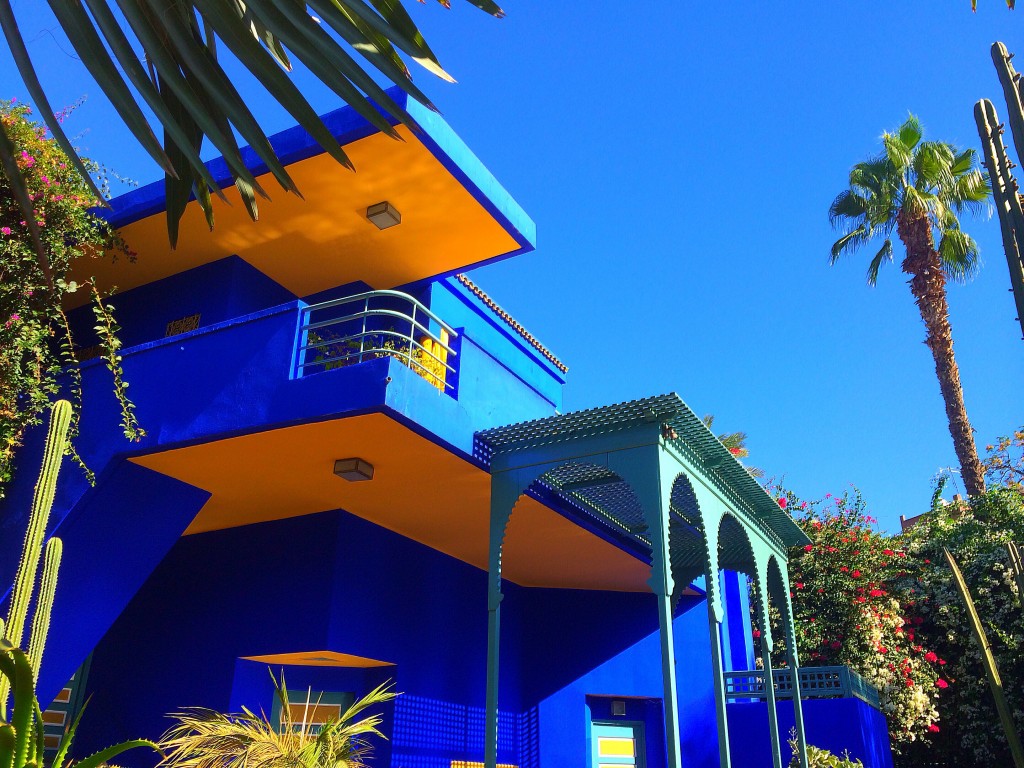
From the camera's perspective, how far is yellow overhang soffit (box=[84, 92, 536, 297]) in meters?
8.29

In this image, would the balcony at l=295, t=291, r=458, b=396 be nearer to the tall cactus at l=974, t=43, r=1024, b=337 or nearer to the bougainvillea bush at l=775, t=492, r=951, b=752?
the tall cactus at l=974, t=43, r=1024, b=337

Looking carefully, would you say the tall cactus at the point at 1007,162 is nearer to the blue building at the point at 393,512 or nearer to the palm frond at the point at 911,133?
the blue building at the point at 393,512

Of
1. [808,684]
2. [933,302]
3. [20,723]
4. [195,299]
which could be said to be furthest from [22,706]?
[933,302]

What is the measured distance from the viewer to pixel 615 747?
11539 mm

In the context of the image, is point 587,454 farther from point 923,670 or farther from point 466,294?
point 923,670

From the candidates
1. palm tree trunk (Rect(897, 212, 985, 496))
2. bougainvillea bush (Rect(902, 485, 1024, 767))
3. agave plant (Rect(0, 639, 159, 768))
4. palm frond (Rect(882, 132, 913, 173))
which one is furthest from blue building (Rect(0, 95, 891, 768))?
palm frond (Rect(882, 132, 913, 173))

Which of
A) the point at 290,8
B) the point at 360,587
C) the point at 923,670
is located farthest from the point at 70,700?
the point at 923,670

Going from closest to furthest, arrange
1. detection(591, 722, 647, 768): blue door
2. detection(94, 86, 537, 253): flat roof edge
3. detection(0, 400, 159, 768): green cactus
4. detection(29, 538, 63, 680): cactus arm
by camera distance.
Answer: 1. detection(0, 400, 159, 768): green cactus
2. detection(29, 538, 63, 680): cactus arm
3. detection(94, 86, 537, 253): flat roof edge
4. detection(591, 722, 647, 768): blue door

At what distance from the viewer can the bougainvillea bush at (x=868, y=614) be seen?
1295cm

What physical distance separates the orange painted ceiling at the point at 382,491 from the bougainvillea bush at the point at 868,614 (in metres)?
4.56

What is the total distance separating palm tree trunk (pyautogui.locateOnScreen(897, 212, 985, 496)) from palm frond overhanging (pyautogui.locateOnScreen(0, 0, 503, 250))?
16.5m

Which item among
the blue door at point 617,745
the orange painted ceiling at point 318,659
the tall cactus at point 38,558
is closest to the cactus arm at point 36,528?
the tall cactus at point 38,558

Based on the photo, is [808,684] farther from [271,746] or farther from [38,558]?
[38,558]

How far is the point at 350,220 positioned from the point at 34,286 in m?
3.08
